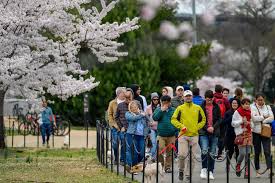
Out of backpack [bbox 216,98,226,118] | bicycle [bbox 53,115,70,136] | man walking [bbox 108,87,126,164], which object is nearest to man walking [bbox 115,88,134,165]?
man walking [bbox 108,87,126,164]

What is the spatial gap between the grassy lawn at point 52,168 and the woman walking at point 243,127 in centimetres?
248

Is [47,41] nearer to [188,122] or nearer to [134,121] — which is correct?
[134,121]

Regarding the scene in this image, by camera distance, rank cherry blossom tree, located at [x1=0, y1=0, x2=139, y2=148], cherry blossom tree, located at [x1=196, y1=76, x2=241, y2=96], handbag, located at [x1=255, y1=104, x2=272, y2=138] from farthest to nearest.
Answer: cherry blossom tree, located at [x1=196, y1=76, x2=241, y2=96], cherry blossom tree, located at [x1=0, y1=0, x2=139, y2=148], handbag, located at [x1=255, y1=104, x2=272, y2=138]

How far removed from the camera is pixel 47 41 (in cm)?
2148

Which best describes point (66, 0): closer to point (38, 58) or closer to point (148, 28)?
point (38, 58)

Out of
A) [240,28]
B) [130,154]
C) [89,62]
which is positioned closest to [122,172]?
[130,154]

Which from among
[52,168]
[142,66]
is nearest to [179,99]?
[52,168]

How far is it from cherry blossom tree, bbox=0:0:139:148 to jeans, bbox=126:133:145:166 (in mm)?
3703

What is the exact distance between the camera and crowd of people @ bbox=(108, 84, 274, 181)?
15711 millimetres

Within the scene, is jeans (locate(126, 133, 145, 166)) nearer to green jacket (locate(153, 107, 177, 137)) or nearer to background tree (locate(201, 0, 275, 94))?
green jacket (locate(153, 107, 177, 137))

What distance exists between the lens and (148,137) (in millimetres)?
18000

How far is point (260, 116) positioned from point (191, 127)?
1.79 m

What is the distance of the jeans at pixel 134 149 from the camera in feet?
54.7

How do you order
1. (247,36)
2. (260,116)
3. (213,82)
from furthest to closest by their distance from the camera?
(213,82)
(247,36)
(260,116)
